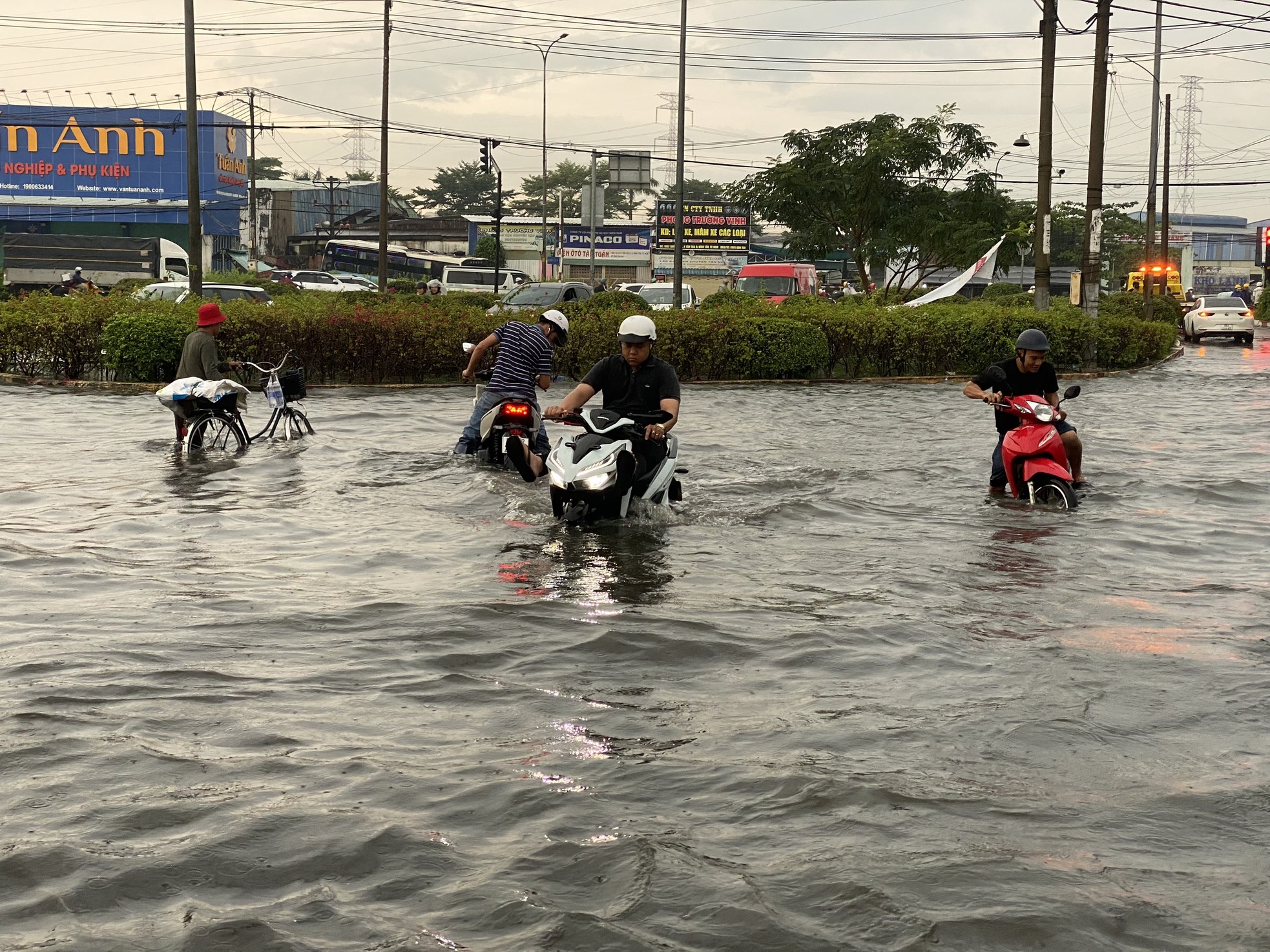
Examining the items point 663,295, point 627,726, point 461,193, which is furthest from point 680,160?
point 461,193

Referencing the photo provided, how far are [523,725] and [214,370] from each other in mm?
9706

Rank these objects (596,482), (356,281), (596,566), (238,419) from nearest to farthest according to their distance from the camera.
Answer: (596,566) → (596,482) → (238,419) → (356,281)

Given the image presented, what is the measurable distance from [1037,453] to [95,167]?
69187mm

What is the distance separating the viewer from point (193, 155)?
1131 inches

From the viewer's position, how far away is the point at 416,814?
4594mm

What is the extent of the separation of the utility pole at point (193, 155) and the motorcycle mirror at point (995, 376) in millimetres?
19543

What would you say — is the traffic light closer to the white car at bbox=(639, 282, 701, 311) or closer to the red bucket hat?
the white car at bbox=(639, 282, 701, 311)

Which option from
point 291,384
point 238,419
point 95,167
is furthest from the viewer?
point 95,167

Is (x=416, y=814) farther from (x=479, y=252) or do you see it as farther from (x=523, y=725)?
(x=479, y=252)

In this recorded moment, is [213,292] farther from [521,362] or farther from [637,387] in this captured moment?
[637,387]

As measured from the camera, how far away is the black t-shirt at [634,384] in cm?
1037

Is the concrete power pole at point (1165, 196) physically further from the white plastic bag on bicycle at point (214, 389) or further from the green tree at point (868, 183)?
the white plastic bag on bicycle at point (214, 389)

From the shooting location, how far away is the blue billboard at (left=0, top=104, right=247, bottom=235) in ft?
234

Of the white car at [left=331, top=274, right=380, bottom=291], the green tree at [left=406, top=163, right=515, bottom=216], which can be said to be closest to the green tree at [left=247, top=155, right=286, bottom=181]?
the green tree at [left=406, top=163, right=515, bottom=216]
